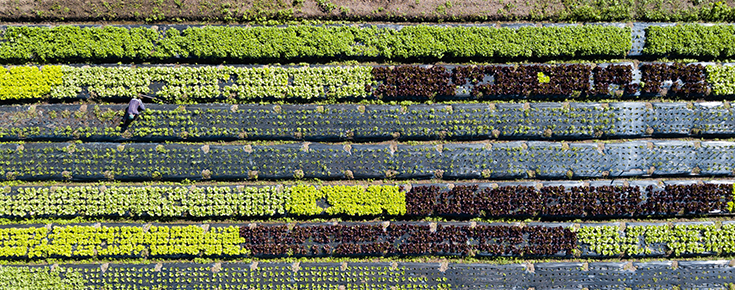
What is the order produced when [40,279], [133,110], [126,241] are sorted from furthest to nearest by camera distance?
1. [126,241]
2. [40,279]
3. [133,110]

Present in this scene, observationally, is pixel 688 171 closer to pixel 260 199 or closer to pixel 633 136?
pixel 633 136

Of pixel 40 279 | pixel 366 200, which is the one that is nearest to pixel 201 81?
pixel 366 200

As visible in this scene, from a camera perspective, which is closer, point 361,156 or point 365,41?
point 361,156

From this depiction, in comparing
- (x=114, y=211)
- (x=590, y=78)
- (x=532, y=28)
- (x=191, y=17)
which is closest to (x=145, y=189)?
(x=114, y=211)

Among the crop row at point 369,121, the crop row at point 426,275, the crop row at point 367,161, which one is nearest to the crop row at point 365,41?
the crop row at point 369,121

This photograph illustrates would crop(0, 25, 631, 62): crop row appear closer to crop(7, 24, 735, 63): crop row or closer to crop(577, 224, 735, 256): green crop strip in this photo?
crop(7, 24, 735, 63): crop row

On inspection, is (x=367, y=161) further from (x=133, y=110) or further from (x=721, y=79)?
(x=721, y=79)

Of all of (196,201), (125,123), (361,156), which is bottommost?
(196,201)
